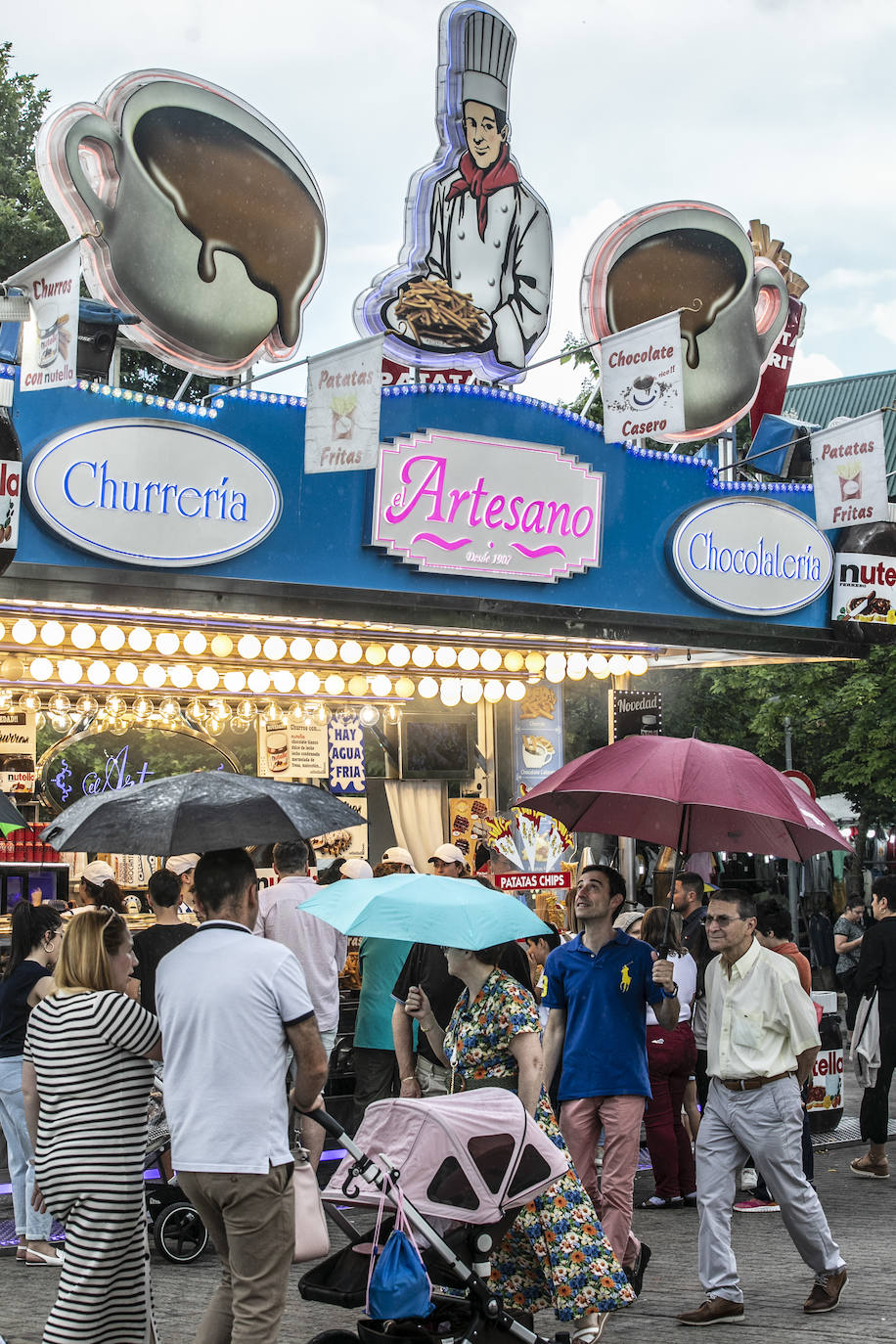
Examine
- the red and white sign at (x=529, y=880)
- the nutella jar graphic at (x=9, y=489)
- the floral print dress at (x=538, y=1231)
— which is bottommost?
the floral print dress at (x=538, y=1231)

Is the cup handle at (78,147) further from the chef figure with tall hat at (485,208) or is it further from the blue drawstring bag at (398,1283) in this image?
the blue drawstring bag at (398,1283)

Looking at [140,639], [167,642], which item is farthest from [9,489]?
[167,642]

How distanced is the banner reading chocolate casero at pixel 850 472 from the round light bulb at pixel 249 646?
17.2 ft

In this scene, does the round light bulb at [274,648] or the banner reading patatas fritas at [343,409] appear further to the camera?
the round light bulb at [274,648]

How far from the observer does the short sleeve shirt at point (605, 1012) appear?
7004 mm

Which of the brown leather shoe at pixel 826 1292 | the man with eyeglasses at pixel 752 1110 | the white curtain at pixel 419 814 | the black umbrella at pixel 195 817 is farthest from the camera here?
the white curtain at pixel 419 814

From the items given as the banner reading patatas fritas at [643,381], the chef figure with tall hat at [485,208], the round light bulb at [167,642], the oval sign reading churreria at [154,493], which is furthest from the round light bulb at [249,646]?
the banner reading patatas fritas at [643,381]

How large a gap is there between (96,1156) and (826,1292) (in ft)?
12.2

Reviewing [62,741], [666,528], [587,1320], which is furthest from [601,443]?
[587,1320]

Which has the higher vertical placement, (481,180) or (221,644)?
(481,180)

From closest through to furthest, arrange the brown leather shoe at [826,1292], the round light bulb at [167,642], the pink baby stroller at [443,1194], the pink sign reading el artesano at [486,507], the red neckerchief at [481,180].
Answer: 1. the pink baby stroller at [443,1194]
2. the brown leather shoe at [826,1292]
3. the pink sign reading el artesano at [486,507]
4. the red neckerchief at [481,180]
5. the round light bulb at [167,642]

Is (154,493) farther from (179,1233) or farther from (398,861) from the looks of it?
(179,1233)

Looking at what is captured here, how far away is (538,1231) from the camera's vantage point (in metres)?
5.96

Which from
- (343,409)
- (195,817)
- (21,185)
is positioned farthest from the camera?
(21,185)
